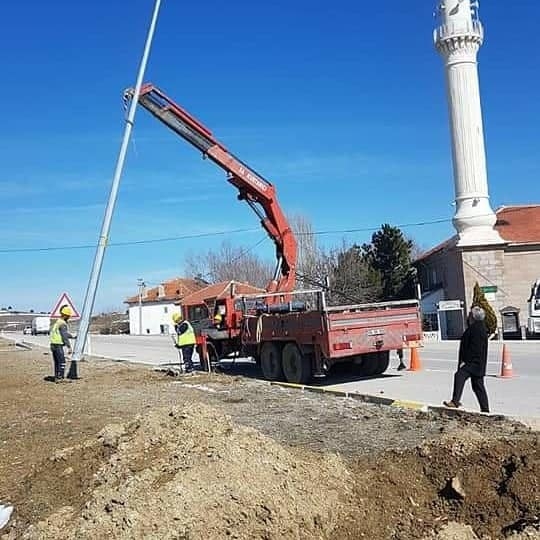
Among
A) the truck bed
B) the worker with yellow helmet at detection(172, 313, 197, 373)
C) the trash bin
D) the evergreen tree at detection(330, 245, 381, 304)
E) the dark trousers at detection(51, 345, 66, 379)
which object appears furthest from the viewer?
the evergreen tree at detection(330, 245, 381, 304)

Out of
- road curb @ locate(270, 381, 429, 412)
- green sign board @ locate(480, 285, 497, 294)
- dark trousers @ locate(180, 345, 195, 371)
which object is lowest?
road curb @ locate(270, 381, 429, 412)

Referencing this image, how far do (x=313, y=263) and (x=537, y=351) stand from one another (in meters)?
39.3

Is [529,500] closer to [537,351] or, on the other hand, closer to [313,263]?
[537,351]

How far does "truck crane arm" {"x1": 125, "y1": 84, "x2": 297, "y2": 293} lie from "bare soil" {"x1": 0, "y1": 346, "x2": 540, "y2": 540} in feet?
42.0

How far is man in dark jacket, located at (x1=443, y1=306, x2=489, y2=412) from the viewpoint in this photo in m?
10.1

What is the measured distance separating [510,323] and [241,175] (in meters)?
22.2

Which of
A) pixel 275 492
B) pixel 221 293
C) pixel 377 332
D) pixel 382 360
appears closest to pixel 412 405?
pixel 377 332

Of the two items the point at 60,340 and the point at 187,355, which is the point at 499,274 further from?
the point at 60,340

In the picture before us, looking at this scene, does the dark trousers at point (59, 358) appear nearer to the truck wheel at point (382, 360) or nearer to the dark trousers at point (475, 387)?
the truck wheel at point (382, 360)

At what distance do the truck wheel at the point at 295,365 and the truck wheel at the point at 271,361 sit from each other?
0.33m

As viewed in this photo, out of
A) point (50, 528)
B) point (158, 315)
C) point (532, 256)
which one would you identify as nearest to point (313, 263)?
point (532, 256)

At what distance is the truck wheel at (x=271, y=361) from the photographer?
1709 centimetres

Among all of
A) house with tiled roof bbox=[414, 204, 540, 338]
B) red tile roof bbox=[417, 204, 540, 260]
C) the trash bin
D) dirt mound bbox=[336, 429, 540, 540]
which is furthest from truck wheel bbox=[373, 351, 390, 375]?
red tile roof bbox=[417, 204, 540, 260]

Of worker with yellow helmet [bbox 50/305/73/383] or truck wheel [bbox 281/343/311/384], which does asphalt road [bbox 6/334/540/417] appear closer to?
truck wheel [bbox 281/343/311/384]
